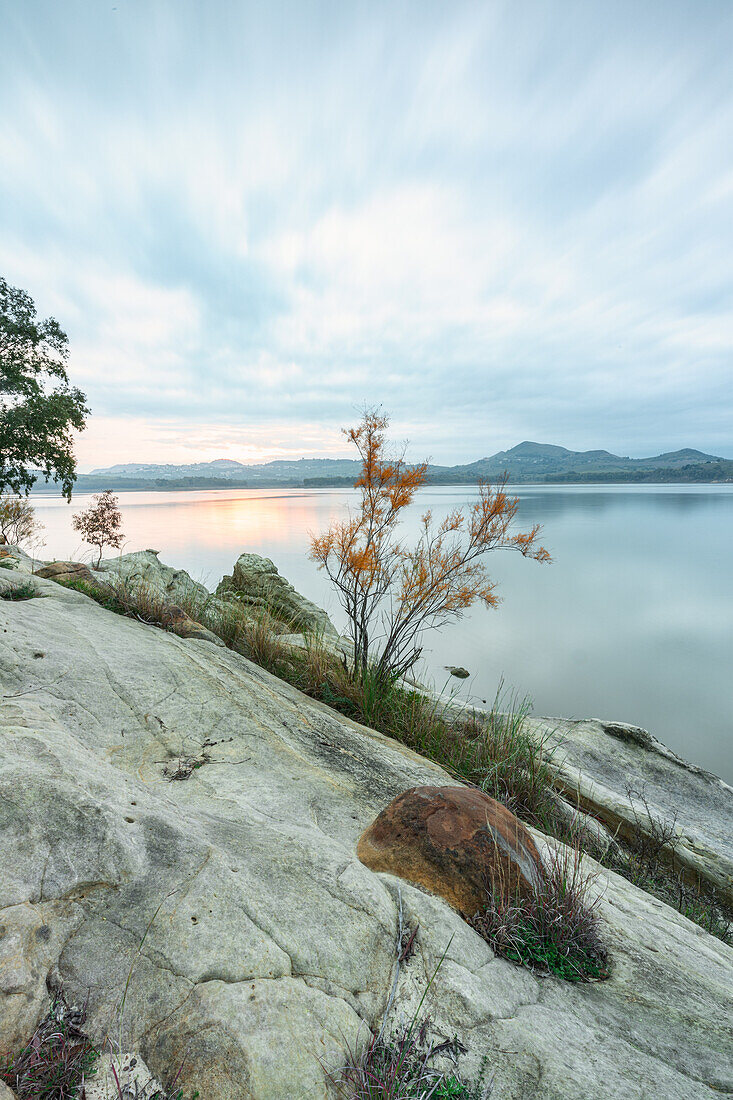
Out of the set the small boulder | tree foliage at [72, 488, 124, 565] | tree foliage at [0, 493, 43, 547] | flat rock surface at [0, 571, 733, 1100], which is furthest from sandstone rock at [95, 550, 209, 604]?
tree foliage at [72, 488, 124, 565]

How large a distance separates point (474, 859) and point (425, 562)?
658 centimetres

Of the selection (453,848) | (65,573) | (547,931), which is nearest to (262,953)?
(453,848)

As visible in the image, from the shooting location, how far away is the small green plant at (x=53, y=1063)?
135cm

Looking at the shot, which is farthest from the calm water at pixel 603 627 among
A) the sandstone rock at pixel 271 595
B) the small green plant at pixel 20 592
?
the small green plant at pixel 20 592

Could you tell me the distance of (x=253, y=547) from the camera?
48.9 metres

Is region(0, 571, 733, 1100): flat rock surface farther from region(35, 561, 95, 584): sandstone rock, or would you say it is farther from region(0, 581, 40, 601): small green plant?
region(35, 561, 95, 584): sandstone rock

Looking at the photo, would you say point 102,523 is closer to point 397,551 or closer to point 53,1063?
point 397,551

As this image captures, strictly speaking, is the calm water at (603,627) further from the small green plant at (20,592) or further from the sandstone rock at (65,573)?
the small green plant at (20,592)

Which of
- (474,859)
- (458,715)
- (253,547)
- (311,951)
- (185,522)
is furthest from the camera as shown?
(185,522)

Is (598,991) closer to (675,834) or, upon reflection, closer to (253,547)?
(675,834)

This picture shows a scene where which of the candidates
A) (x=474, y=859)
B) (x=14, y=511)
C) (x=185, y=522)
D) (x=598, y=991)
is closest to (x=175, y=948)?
→ (x=474, y=859)

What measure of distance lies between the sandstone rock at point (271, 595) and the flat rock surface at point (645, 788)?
671cm

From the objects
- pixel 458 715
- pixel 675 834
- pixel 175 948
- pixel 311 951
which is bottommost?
pixel 675 834

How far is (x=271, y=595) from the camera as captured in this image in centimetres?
1346
